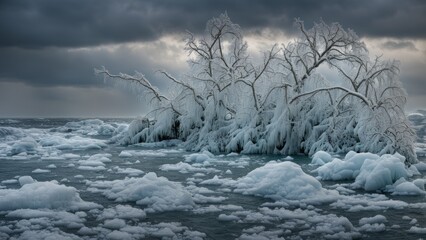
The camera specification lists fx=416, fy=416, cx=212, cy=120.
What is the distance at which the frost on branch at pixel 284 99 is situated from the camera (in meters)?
22.0

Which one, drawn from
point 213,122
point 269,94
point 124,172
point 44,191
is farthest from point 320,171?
point 213,122

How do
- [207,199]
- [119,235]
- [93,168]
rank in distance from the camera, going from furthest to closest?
[93,168]
[207,199]
[119,235]

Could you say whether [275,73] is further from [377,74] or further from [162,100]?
[162,100]

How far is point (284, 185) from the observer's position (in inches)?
446

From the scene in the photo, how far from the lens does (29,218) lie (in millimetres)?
8695

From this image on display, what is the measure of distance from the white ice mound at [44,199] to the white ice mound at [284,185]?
441cm

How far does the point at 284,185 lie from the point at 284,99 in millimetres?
13265

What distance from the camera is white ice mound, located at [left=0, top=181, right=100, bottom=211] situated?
372 inches

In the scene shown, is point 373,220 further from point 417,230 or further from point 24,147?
point 24,147

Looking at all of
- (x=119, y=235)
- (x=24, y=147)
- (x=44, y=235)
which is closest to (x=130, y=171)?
(x=44, y=235)

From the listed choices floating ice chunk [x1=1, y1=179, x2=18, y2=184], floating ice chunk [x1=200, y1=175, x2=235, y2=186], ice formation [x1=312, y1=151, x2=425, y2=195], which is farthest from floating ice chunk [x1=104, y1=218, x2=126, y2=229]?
ice formation [x1=312, y1=151, x2=425, y2=195]

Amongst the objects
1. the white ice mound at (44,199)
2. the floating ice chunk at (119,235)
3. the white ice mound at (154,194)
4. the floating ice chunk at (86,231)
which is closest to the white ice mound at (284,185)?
the white ice mound at (154,194)

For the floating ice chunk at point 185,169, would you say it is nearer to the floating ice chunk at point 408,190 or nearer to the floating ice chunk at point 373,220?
the floating ice chunk at point 408,190

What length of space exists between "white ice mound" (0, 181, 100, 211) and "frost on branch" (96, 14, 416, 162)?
50.2ft
